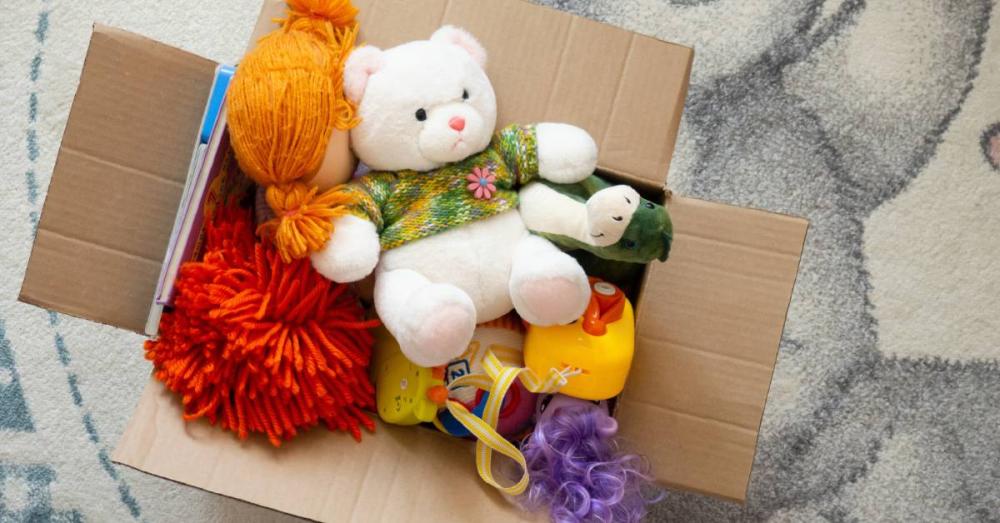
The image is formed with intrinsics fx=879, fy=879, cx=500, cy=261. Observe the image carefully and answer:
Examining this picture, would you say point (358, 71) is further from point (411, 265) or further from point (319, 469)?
point (319, 469)

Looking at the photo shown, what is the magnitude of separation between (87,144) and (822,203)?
2.35ft

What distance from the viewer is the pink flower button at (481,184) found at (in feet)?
2.15

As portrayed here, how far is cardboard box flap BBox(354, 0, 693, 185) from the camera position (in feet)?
2.30

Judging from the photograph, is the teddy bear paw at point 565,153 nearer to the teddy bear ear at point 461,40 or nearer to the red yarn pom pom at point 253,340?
the teddy bear ear at point 461,40

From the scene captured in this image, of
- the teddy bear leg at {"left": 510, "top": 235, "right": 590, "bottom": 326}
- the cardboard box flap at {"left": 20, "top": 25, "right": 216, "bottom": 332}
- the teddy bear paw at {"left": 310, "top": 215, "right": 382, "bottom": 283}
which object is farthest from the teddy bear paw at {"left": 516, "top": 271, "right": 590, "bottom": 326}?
the cardboard box flap at {"left": 20, "top": 25, "right": 216, "bottom": 332}

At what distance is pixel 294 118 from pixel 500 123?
0.18m

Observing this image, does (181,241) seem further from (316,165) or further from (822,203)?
(822,203)

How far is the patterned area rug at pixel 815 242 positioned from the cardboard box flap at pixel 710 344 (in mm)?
232

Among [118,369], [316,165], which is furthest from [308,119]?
[118,369]

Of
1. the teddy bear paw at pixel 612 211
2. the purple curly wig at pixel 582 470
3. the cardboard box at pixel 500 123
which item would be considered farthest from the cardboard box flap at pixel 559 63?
the purple curly wig at pixel 582 470

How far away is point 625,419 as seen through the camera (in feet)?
2.24

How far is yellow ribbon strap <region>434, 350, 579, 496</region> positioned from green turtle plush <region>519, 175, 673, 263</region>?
0.32 feet

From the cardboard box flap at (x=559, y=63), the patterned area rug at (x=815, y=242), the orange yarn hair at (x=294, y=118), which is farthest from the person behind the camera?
the patterned area rug at (x=815, y=242)

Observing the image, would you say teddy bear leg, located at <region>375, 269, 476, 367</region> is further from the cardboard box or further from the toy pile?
the cardboard box
